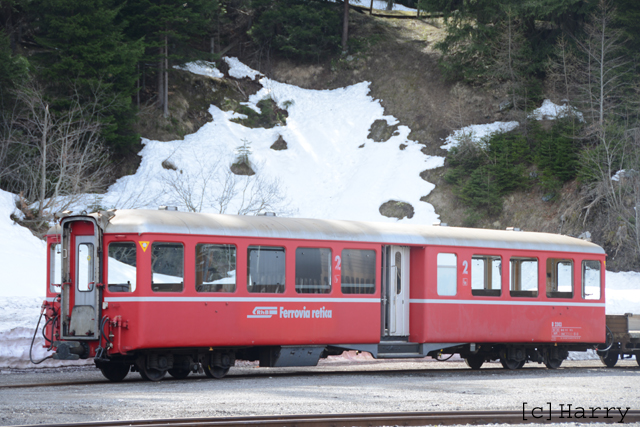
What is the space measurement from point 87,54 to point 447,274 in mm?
23007

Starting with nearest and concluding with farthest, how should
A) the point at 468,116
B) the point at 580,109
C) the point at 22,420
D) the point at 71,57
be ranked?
1. the point at 22,420
2. the point at 71,57
3. the point at 580,109
4. the point at 468,116

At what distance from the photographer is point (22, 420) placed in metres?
7.79

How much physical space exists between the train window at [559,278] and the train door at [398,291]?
12.0ft

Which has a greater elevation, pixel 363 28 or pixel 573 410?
pixel 363 28

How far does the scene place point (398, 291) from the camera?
1487cm

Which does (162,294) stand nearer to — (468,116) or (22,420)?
(22,420)

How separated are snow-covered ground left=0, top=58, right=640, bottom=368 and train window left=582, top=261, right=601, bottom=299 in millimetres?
14826

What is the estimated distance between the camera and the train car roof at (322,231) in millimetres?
12117

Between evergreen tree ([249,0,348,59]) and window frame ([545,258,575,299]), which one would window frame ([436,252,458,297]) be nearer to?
window frame ([545,258,575,299])

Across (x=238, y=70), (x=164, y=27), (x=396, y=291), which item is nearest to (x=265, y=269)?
(x=396, y=291)

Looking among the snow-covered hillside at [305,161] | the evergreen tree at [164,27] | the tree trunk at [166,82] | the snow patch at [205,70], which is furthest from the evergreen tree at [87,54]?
the snow patch at [205,70]

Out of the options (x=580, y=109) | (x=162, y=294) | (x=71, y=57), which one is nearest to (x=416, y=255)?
(x=162, y=294)

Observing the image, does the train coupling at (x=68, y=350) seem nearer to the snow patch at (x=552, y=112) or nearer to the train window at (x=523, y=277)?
the train window at (x=523, y=277)

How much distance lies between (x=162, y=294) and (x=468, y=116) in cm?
3430
